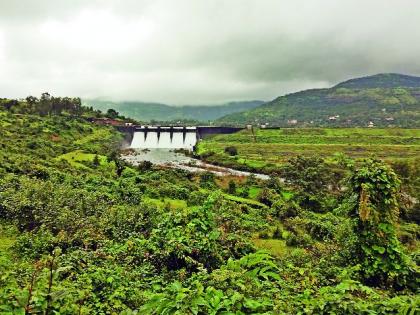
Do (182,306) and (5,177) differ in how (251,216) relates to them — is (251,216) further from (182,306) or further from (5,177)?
(182,306)

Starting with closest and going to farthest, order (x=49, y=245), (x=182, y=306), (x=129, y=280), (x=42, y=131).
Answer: (x=182, y=306) → (x=129, y=280) → (x=49, y=245) → (x=42, y=131)

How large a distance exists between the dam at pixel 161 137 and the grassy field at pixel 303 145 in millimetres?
5264

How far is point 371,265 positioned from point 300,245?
9.04 metres

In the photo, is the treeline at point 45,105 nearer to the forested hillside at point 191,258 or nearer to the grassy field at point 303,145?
the grassy field at point 303,145

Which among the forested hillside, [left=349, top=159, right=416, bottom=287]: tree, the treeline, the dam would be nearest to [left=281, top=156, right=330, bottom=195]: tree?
the forested hillside

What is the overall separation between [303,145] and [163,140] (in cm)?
3345

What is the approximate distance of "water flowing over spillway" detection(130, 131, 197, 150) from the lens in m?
90.2

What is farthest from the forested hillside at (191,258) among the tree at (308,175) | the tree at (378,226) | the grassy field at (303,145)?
the grassy field at (303,145)

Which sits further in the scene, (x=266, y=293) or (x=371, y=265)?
(x=371, y=265)

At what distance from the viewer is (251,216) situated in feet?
77.9

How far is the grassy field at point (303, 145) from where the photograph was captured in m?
67.3

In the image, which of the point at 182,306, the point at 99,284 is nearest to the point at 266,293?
the point at 182,306

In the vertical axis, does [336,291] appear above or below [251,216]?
above

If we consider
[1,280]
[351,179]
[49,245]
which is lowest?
[49,245]
